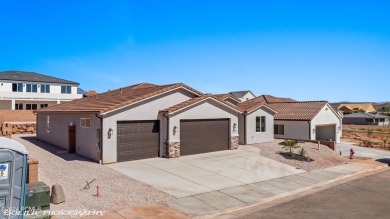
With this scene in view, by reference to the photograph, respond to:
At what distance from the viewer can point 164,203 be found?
34.6ft

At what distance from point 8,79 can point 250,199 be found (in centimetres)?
4301

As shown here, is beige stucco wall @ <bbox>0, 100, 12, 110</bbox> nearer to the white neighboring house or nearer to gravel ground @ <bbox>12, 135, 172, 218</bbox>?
the white neighboring house

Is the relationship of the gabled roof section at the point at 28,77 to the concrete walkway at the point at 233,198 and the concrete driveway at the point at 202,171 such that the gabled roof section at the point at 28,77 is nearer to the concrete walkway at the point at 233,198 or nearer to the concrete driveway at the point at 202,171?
the concrete driveway at the point at 202,171

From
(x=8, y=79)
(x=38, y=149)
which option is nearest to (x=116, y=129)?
(x=38, y=149)

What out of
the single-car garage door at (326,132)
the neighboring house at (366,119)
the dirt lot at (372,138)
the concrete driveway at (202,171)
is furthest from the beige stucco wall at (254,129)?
the neighboring house at (366,119)

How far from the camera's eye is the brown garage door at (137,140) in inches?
664

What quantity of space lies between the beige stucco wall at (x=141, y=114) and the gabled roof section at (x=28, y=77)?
3361 cm

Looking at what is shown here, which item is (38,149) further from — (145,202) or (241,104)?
(241,104)

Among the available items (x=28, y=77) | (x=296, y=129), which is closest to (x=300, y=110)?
(x=296, y=129)

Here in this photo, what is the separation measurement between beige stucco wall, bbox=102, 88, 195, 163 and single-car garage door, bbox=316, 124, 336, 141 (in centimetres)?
2036

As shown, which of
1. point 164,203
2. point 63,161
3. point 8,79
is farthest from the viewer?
point 8,79

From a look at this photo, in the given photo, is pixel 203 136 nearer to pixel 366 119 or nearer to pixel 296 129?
pixel 296 129

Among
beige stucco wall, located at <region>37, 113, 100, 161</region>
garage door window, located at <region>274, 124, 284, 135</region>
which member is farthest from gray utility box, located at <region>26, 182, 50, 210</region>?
garage door window, located at <region>274, 124, 284, 135</region>

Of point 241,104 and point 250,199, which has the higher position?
point 241,104
